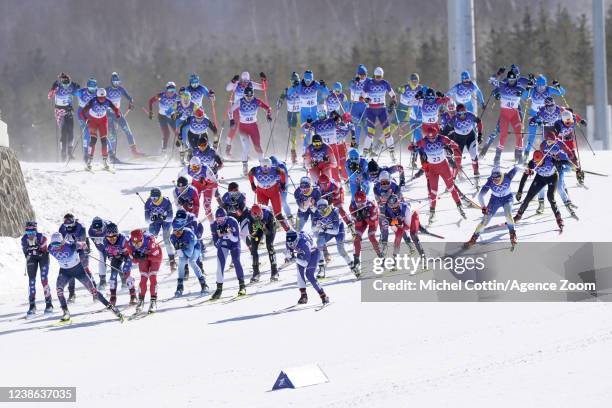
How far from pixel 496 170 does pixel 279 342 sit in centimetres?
612

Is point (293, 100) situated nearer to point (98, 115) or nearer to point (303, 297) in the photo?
point (98, 115)

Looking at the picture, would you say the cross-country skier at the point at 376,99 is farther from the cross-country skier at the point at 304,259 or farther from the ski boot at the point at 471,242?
the cross-country skier at the point at 304,259

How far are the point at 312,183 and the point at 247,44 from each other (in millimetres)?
35166

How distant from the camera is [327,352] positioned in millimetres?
14336

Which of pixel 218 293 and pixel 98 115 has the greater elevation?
pixel 98 115

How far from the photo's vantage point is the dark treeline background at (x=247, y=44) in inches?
1882

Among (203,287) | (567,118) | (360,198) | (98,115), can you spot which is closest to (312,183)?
(360,198)

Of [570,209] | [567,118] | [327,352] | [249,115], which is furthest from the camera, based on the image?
[249,115]

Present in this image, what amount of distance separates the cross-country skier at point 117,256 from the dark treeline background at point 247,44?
2903 cm

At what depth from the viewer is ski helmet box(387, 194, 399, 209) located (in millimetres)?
18609

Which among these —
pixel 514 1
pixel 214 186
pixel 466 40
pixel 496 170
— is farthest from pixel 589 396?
pixel 514 1

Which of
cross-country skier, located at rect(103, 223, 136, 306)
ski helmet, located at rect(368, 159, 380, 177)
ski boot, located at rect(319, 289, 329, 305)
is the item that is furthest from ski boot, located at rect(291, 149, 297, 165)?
ski boot, located at rect(319, 289, 329, 305)

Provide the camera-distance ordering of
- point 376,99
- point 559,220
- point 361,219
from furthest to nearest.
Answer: point 376,99 → point 559,220 → point 361,219

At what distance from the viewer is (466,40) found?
3012cm
